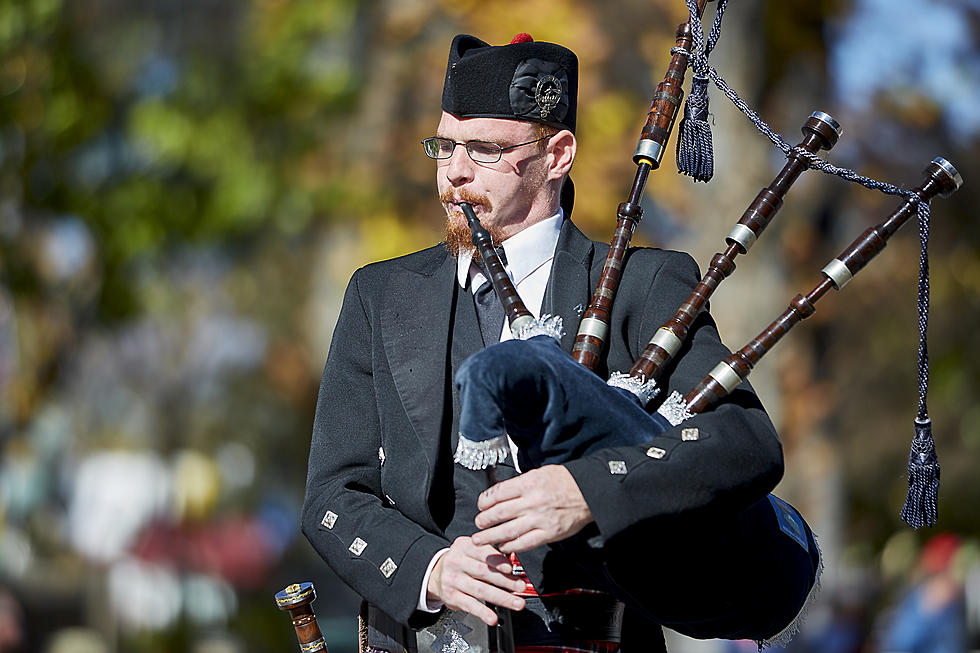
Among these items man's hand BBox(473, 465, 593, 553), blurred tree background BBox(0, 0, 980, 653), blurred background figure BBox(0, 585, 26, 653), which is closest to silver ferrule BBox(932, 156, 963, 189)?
man's hand BBox(473, 465, 593, 553)

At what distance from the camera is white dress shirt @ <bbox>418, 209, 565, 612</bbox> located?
2723 mm

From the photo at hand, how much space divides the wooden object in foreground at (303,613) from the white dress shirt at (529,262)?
0.71 m

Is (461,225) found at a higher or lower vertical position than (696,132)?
lower

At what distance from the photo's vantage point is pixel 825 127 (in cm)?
261

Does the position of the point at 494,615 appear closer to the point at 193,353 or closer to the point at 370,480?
the point at 370,480

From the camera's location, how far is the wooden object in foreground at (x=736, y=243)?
250 centimetres

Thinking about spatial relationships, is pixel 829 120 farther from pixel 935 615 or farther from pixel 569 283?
pixel 935 615

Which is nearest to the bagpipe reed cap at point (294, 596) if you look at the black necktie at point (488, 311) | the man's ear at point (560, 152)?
the black necktie at point (488, 311)

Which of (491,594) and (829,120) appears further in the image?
(829,120)

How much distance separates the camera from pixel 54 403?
10.9 m

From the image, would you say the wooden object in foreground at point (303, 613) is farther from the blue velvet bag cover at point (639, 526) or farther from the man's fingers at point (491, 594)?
the blue velvet bag cover at point (639, 526)

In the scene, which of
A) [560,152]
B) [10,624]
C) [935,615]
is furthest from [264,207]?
[560,152]

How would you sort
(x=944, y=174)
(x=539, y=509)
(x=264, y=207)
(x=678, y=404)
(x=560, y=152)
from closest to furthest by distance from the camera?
(x=539, y=509) → (x=678, y=404) → (x=944, y=174) → (x=560, y=152) → (x=264, y=207)

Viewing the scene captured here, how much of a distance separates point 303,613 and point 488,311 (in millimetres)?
780
